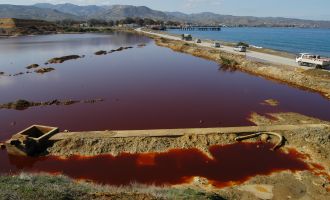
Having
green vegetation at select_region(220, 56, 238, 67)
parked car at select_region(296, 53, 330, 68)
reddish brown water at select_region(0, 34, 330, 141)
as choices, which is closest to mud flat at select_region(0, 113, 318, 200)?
reddish brown water at select_region(0, 34, 330, 141)

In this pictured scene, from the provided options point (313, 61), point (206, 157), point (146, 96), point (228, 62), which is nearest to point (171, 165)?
point (206, 157)

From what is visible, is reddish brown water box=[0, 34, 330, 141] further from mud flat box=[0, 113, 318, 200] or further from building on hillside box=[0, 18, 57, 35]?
building on hillside box=[0, 18, 57, 35]

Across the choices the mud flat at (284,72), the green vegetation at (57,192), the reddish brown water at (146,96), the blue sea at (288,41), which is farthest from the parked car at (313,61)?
the green vegetation at (57,192)

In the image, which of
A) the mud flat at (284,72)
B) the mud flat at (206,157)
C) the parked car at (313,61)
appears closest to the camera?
the mud flat at (206,157)

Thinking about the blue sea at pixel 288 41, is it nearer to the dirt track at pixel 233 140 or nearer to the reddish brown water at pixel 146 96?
the reddish brown water at pixel 146 96

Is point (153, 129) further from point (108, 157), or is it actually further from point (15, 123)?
point (15, 123)

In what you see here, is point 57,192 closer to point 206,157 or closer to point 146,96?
point 206,157

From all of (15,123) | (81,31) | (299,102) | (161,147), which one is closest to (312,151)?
(161,147)
